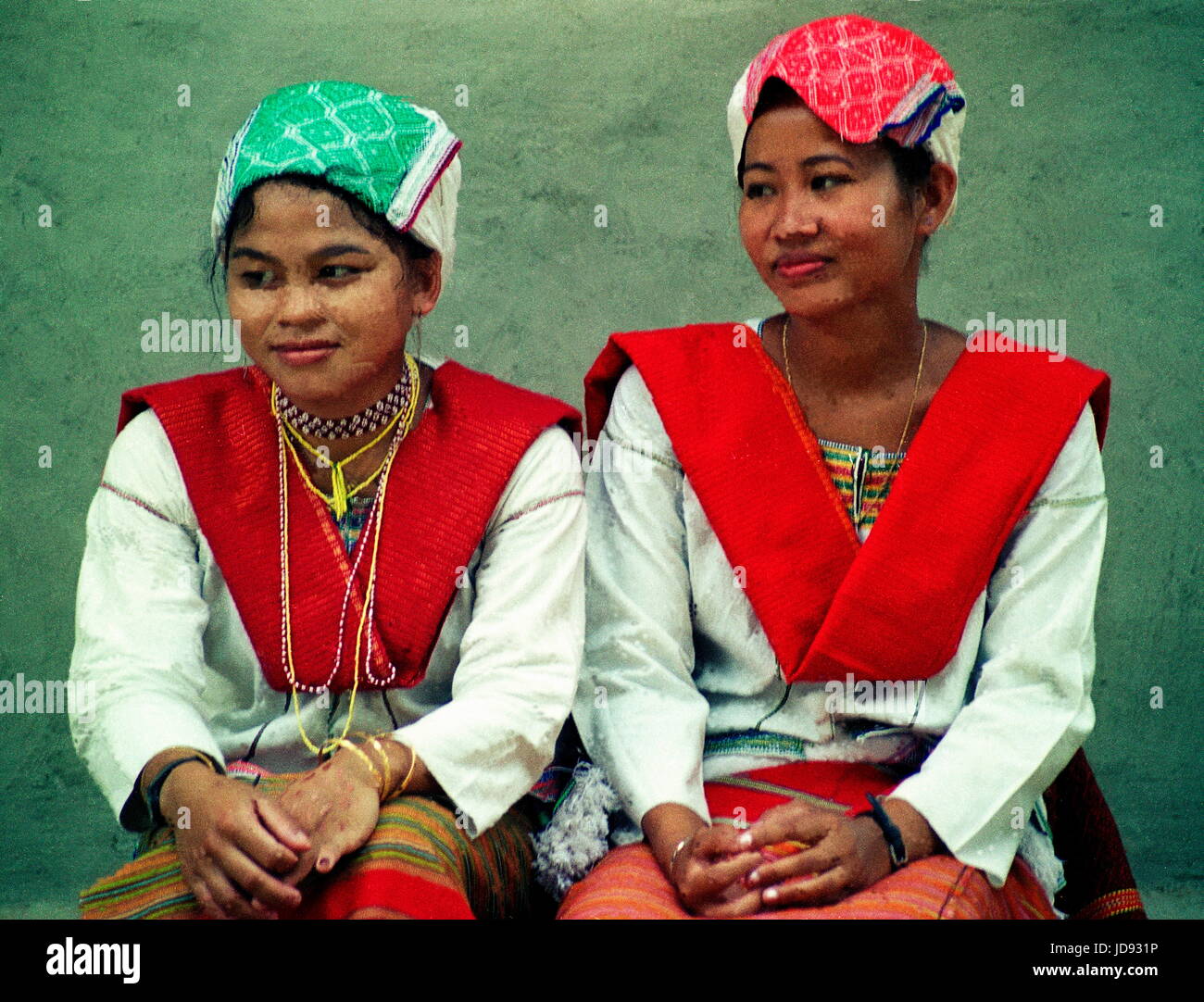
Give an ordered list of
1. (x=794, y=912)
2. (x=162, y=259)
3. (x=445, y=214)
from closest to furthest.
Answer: (x=794, y=912) → (x=445, y=214) → (x=162, y=259)

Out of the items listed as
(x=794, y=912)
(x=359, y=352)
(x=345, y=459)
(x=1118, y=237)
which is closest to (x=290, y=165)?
(x=359, y=352)

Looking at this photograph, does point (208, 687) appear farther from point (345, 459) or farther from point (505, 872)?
point (505, 872)

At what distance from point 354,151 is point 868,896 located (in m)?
1.37

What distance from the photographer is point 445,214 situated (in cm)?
255

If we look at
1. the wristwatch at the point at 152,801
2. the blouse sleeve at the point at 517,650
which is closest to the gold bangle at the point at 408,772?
the blouse sleeve at the point at 517,650

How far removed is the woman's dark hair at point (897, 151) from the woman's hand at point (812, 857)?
3.47 feet

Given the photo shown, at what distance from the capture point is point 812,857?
2.23m

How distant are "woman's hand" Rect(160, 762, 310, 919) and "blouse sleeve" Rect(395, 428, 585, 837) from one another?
0.85 ft

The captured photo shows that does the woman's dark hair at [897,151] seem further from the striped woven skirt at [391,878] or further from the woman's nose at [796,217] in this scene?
the striped woven skirt at [391,878]

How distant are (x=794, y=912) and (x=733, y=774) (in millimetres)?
399

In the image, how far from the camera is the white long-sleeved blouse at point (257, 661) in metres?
2.33

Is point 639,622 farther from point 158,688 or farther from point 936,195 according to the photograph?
point 936,195

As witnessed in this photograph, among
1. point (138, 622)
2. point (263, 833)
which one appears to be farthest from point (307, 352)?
point (263, 833)

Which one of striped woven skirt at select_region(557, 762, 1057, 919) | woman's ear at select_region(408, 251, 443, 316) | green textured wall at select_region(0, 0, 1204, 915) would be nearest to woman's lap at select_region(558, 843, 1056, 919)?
striped woven skirt at select_region(557, 762, 1057, 919)
